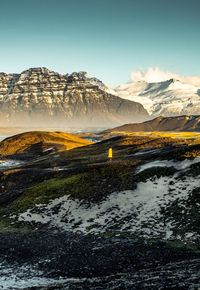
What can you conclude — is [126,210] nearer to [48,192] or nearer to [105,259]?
[105,259]

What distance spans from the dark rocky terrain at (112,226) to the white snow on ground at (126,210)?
100mm

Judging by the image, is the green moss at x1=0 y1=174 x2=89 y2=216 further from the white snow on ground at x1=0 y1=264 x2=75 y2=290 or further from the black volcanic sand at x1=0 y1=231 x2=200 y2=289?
the white snow on ground at x1=0 y1=264 x2=75 y2=290

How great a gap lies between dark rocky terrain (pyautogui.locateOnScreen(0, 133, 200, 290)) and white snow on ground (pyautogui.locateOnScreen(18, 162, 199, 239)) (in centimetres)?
10

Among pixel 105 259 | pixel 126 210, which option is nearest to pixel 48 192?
pixel 126 210

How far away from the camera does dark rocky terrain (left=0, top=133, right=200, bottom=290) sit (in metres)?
33.2

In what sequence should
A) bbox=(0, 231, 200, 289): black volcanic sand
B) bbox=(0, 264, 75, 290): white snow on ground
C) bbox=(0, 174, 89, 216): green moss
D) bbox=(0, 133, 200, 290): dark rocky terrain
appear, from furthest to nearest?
bbox=(0, 174, 89, 216): green moss
bbox=(0, 133, 200, 290): dark rocky terrain
bbox=(0, 264, 75, 290): white snow on ground
bbox=(0, 231, 200, 289): black volcanic sand

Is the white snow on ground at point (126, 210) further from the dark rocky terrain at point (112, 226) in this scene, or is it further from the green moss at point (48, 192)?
the green moss at point (48, 192)

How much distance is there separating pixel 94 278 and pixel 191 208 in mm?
15211

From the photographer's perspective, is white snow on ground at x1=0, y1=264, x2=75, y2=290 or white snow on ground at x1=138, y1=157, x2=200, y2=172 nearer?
white snow on ground at x1=0, y1=264, x2=75, y2=290

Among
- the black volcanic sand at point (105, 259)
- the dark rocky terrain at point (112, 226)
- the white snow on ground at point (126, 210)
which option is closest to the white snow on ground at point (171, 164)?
the dark rocky terrain at point (112, 226)

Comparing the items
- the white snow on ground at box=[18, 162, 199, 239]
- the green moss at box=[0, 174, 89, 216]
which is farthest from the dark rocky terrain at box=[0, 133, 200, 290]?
the white snow on ground at box=[18, 162, 199, 239]

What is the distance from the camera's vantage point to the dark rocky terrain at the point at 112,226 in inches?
1308

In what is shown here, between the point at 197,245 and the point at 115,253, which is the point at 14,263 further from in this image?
the point at 197,245

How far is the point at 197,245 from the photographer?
1453 inches
